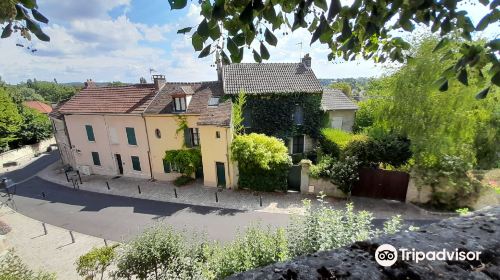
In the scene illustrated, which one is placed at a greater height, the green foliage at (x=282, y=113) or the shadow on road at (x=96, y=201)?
the green foliage at (x=282, y=113)

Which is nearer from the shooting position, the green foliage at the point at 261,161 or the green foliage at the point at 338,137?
the green foliage at the point at 261,161

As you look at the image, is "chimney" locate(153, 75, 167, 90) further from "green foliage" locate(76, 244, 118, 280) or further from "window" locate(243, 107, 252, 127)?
"green foliage" locate(76, 244, 118, 280)

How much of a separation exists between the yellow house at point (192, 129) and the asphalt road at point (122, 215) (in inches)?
112

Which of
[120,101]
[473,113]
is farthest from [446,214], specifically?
[120,101]

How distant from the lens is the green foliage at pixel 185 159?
53.7 ft

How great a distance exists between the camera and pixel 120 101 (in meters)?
18.5

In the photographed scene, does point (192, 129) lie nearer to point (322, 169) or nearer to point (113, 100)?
point (113, 100)

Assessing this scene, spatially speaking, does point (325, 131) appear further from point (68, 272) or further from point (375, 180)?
point (68, 272)

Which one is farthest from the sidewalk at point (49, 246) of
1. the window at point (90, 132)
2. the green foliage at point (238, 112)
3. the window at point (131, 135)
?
the green foliage at point (238, 112)

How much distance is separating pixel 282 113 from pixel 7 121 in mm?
30968

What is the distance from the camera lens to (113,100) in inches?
744

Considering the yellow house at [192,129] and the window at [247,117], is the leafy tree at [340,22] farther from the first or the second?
the window at [247,117]

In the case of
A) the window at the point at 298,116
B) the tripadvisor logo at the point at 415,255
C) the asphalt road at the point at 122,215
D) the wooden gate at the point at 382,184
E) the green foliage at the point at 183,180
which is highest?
the tripadvisor logo at the point at 415,255

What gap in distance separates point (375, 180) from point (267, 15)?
45.0ft
